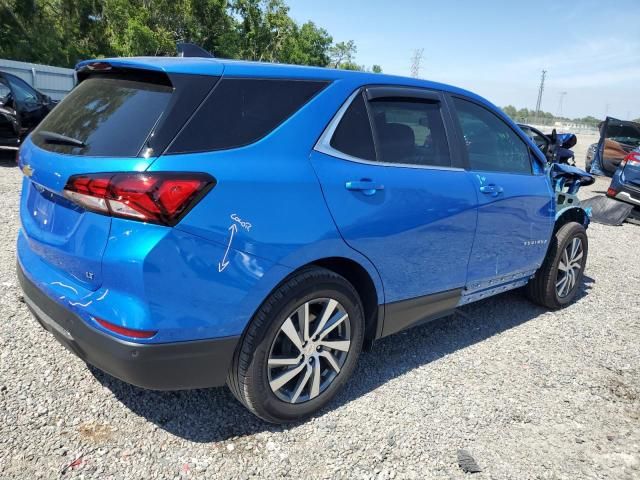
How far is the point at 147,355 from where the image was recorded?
2098mm

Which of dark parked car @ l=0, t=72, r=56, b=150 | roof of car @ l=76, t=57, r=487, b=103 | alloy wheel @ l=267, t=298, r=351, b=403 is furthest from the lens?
dark parked car @ l=0, t=72, r=56, b=150

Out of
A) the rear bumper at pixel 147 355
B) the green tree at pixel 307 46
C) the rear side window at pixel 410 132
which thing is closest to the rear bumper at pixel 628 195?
the rear side window at pixel 410 132

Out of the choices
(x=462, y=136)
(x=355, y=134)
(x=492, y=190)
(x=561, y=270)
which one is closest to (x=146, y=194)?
(x=355, y=134)

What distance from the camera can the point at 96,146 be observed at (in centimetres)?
220

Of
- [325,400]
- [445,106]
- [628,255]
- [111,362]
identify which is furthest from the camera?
[628,255]

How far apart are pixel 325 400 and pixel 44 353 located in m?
1.75

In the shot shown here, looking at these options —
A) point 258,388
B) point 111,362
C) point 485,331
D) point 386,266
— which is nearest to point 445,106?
point 386,266

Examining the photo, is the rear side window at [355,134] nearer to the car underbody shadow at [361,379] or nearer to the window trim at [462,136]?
the window trim at [462,136]

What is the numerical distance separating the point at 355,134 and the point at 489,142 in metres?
1.53

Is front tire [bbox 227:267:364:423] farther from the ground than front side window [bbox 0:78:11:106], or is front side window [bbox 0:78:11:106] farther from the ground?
front side window [bbox 0:78:11:106]

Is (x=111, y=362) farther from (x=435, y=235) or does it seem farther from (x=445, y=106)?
(x=445, y=106)

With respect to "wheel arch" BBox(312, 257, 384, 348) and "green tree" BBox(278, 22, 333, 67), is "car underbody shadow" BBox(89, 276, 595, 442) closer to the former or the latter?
"wheel arch" BBox(312, 257, 384, 348)

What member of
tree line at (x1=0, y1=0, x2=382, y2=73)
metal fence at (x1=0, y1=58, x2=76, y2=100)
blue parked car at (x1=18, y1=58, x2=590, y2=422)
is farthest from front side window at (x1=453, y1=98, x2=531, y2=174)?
tree line at (x1=0, y1=0, x2=382, y2=73)

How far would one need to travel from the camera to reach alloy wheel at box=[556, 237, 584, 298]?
4.70 m
